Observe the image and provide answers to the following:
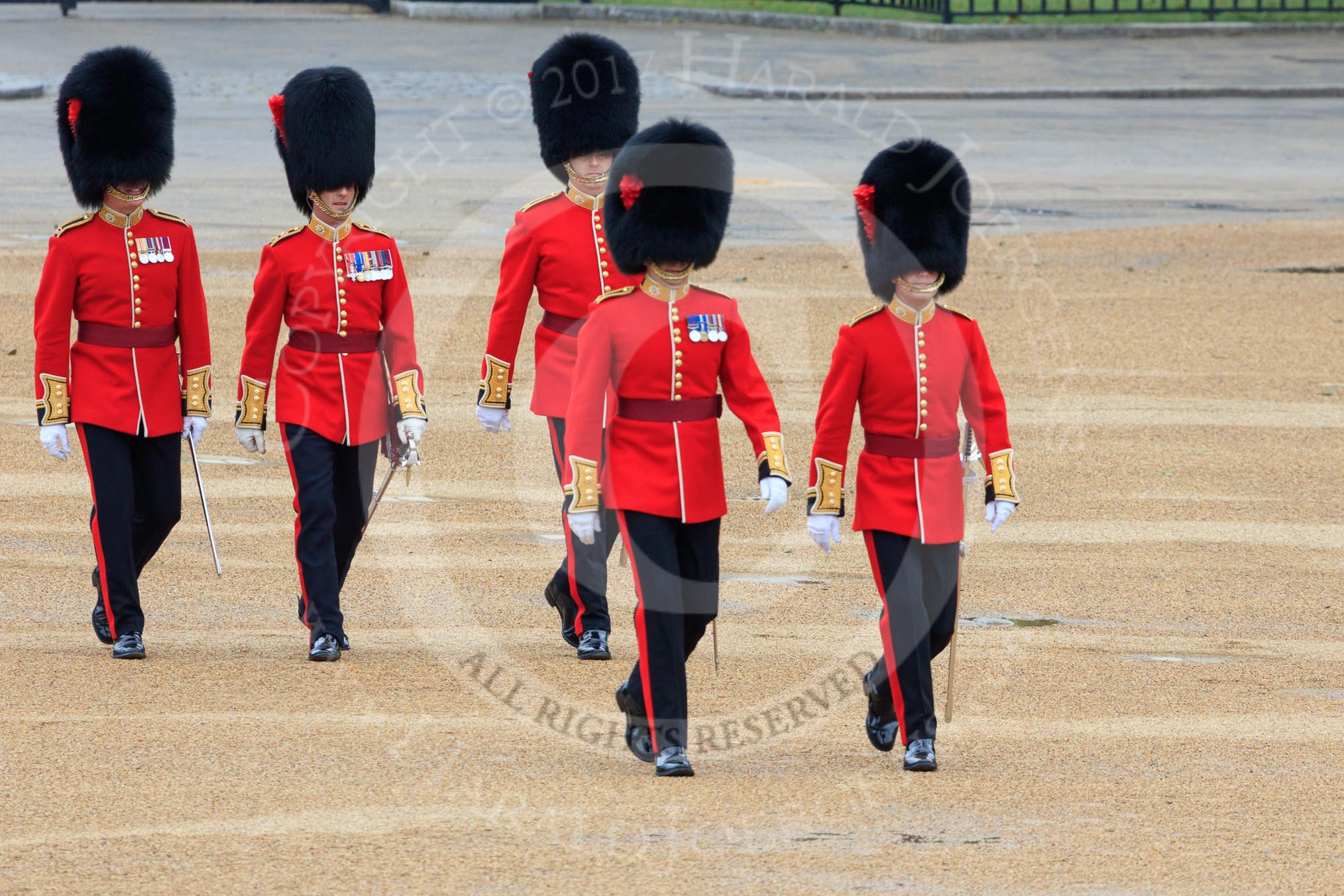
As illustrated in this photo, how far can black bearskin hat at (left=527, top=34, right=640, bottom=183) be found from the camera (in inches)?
220

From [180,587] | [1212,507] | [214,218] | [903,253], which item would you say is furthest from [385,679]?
[214,218]

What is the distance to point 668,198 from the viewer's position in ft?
14.4

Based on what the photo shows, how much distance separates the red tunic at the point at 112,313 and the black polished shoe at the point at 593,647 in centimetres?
131

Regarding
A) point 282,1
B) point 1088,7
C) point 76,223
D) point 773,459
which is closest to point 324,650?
point 76,223

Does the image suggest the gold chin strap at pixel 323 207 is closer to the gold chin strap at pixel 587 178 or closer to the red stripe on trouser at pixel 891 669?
the gold chin strap at pixel 587 178

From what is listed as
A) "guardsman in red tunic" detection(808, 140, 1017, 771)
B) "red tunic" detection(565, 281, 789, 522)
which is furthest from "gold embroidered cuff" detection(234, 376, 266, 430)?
"guardsman in red tunic" detection(808, 140, 1017, 771)

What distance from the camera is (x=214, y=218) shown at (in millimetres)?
12570

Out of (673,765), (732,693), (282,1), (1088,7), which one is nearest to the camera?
(673,765)

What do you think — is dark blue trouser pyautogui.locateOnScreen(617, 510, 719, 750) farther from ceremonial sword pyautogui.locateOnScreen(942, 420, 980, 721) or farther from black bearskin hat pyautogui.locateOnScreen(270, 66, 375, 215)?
black bearskin hat pyautogui.locateOnScreen(270, 66, 375, 215)

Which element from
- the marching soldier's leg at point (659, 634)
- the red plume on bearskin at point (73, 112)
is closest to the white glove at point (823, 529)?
the marching soldier's leg at point (659, 634)

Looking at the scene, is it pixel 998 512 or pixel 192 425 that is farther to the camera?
pixel 192 425

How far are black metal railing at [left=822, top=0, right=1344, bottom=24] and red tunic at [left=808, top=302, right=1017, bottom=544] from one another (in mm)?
20804

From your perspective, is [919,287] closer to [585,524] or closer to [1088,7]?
[585,524]

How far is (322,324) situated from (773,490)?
1.59 m
